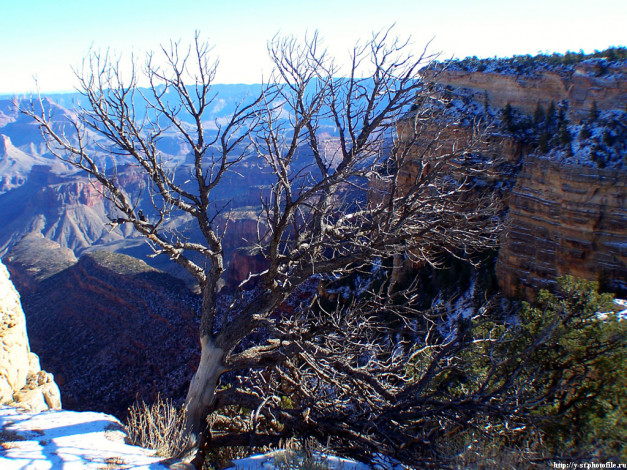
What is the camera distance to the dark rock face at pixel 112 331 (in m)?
19.1

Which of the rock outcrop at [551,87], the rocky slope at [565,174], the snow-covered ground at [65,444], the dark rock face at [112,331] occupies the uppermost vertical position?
the rock outcrop at [551,87]

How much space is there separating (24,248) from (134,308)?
23.2 meters

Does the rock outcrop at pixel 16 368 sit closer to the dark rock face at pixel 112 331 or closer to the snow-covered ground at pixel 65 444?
the snow-covered ground at pixel 65 444

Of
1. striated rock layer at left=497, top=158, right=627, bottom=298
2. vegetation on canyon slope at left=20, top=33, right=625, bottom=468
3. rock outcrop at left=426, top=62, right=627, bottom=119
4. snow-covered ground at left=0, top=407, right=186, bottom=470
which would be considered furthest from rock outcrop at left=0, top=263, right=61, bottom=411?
rock outcrop at left=426, top=62, right=627, bottom=119

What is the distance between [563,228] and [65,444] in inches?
468

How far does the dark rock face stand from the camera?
19078mm

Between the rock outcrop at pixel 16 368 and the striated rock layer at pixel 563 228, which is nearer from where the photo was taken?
the rock outcrop at pixel 16 368

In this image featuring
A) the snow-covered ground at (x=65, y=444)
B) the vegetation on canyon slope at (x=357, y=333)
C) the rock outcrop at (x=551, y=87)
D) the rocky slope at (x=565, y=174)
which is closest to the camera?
the snow-covered ground at (x=65, y=444)

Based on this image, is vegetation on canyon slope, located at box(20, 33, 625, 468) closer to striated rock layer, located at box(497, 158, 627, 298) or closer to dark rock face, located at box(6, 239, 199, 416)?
striated rock layer, located at box(497, 158, 627, 298)

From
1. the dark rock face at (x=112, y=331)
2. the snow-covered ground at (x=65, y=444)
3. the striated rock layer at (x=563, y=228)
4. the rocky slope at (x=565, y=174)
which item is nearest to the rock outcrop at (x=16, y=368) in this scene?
the snow-covered ground at (x=65, y=444)

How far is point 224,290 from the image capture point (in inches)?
1142

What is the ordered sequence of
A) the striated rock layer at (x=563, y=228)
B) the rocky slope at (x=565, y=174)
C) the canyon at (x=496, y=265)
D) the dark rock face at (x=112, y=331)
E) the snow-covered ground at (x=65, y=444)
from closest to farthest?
the snow-covered ground at (x=65, y=444) < the striated rock layer at (x=563, y=228) < the rocky slope at (x=565, y=174) < the canyon at (x=496, y=265) < the dark rock face at (x=112, y=331)

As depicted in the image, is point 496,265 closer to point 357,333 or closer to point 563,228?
point 563,228

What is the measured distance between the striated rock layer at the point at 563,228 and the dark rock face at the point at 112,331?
49.6 ft
